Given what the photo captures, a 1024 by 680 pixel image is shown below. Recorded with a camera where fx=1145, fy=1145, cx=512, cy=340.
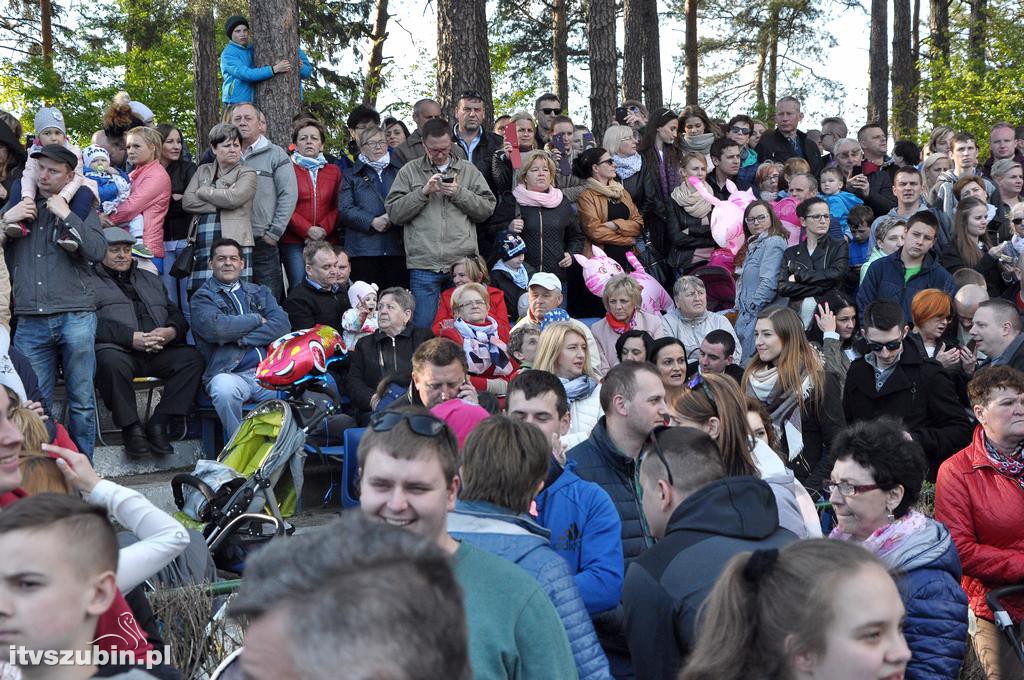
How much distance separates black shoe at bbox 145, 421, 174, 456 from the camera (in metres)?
8.12

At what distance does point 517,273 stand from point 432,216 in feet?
2.93

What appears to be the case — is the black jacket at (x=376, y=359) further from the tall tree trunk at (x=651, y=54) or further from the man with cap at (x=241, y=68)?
the tall tree trunk at (x=651, y=54)

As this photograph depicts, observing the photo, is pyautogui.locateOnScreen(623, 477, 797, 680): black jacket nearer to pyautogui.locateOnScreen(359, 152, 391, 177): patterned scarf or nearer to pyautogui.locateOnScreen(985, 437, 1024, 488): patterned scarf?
pyautogui.locateOnScreen(985, 437, 1024, 488): patterned scarf

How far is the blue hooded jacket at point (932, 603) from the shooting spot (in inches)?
138

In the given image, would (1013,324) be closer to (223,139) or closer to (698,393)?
(698,393)

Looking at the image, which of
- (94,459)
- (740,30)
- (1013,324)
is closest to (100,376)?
(94,459)

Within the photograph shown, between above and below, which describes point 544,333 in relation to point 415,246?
below

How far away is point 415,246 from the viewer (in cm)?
985

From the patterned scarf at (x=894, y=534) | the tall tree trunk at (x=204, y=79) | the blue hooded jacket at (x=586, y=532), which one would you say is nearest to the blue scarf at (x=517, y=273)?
the blue hooded jacket at (x=586, y=532)

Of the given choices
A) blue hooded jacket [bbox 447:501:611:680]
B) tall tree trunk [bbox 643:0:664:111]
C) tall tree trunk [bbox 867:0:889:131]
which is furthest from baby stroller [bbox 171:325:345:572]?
tall tree trunk [bbox 867:0:889:131]

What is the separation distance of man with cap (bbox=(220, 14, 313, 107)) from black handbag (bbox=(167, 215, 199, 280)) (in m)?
2.44

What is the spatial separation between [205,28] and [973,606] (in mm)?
16229

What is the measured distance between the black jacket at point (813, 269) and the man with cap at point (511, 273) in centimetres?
229

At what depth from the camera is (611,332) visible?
30.2 ft
